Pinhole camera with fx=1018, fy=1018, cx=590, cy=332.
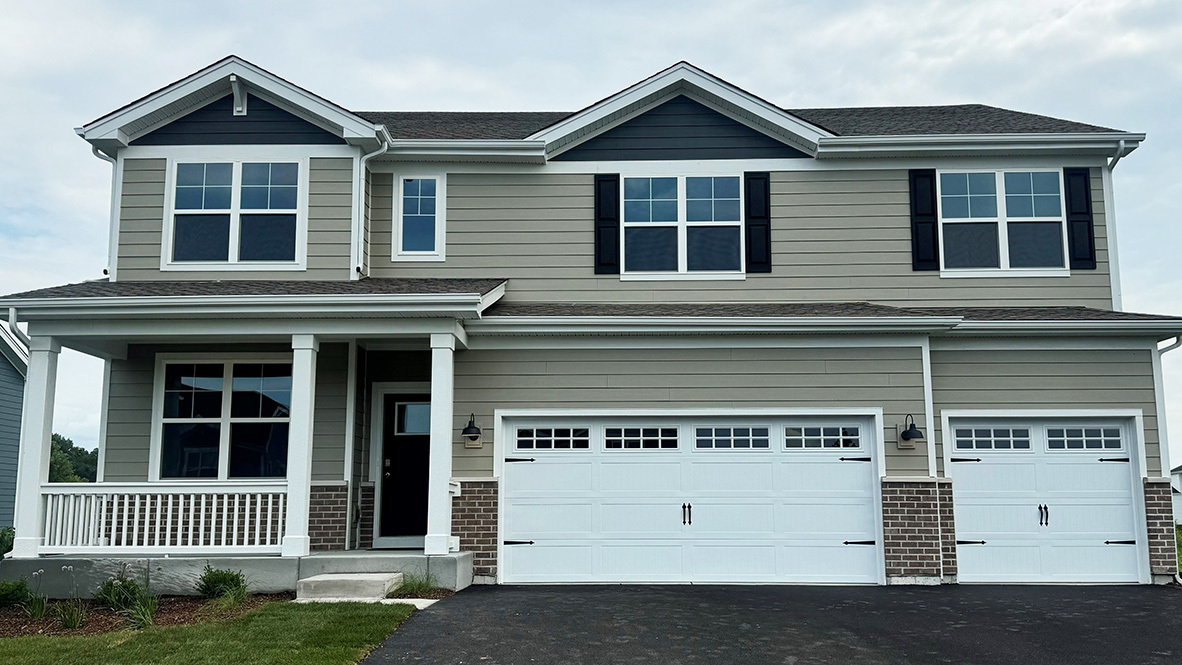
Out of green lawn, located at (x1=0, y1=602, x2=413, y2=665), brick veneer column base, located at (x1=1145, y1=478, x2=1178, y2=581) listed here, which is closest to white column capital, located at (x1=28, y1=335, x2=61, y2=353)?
green lawn, located at (x1=0, y1=602, x2=413, y2=665)

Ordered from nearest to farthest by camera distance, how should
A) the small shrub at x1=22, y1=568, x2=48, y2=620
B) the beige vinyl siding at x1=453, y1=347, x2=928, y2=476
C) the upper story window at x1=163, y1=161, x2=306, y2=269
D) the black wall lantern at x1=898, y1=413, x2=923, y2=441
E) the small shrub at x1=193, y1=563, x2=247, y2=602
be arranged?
the small shrub at x1=22, y1=568, x2=48, y2=620 < the small shrub at x1=193, y1=563, x2=247, y2=602 < the black wall lantern at x1=898, y1=413, x2=923, y2=441 < the beige vinyl siding at x1=453, y1=347, x2=928, y2=476 < the upper story window at x1=163, y1=161, x2=306, y2=269

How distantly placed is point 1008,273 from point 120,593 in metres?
10.7

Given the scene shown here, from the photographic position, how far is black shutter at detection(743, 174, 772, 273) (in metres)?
12.9

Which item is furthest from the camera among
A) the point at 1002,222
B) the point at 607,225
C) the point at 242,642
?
the point at 607,225

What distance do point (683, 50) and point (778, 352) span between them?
5300mm

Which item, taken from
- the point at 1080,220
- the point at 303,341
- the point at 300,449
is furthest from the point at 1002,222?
the point at 300,449

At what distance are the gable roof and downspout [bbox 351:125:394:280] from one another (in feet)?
0.41

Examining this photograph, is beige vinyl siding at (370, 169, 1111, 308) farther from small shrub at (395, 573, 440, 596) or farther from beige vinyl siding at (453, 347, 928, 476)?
small shrub at (395, 573, 440, 596)

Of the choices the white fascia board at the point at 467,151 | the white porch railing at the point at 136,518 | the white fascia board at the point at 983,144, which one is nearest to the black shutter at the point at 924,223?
the white fascia board at the point at 983,144

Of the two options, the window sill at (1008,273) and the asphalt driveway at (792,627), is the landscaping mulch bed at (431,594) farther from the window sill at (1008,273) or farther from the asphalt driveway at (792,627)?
the window sill at (1008,273)

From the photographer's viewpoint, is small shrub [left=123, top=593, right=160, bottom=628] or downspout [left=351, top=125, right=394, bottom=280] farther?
downspout [left=351, top=125, right=394, bottom=280]

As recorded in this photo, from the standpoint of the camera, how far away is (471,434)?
37.7 ft

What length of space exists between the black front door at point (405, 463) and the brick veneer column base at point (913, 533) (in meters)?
5.57

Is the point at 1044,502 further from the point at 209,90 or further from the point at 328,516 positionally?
the point at 209,90
